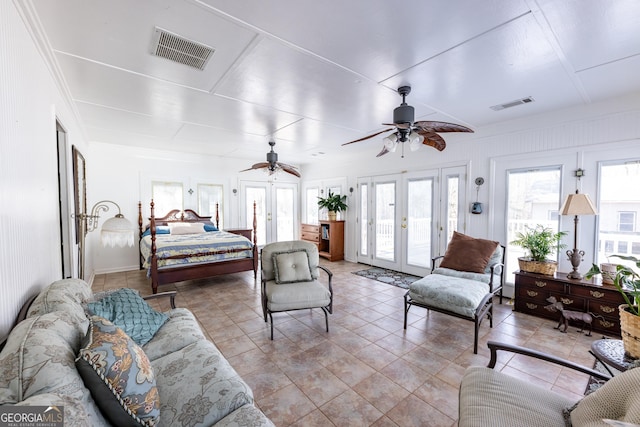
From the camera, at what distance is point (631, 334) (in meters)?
1.79

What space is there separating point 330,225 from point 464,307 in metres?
4.07

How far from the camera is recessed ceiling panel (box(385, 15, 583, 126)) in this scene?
6.49ft

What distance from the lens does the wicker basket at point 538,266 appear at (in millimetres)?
3342

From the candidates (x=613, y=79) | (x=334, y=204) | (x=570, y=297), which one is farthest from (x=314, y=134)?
(x=570, y=297)

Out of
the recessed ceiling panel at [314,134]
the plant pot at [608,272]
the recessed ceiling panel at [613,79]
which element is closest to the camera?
the recessed ceiling panel at [613,79]

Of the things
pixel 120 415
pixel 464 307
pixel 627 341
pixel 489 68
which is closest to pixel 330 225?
pixel 464 307

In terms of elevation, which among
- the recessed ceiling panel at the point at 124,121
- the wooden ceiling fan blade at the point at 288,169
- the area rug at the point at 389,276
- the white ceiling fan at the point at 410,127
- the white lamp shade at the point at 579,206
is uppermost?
the recessed ceiling panel at the point at 124,121

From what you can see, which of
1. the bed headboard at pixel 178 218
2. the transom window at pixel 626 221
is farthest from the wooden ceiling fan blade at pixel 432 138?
the bed headboard at pixel 178 218

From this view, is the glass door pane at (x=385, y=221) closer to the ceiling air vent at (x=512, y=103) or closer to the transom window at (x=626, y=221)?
the ceiling air vent at (x=512, y=103)

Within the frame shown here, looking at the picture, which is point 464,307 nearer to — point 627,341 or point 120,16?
point 627,341

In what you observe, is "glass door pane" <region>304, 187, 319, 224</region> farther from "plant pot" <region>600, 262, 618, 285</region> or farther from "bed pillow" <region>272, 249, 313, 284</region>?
"plant pot" <region>600, 262, 618, 285</region>

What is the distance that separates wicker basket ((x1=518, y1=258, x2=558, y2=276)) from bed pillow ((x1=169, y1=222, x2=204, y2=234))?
5.69 meters

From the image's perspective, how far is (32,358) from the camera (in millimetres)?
918

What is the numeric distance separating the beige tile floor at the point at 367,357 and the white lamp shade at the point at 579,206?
134cm
